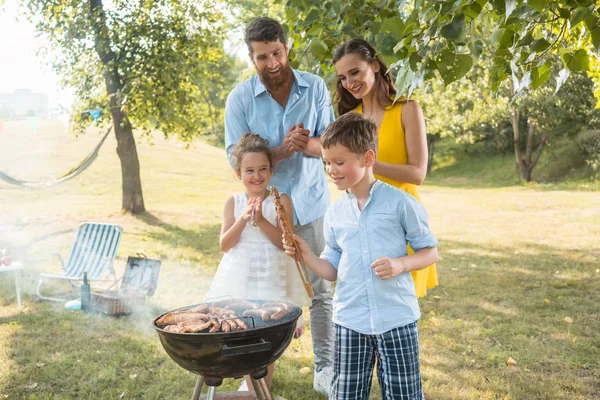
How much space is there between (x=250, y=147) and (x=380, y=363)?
3.90ft

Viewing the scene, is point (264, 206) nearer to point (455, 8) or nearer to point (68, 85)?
point (455, 8)

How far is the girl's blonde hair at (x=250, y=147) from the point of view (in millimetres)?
2855

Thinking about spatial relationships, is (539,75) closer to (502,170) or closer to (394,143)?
(394,143)

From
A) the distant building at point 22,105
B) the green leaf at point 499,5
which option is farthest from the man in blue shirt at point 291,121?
the distant building at point 22,105

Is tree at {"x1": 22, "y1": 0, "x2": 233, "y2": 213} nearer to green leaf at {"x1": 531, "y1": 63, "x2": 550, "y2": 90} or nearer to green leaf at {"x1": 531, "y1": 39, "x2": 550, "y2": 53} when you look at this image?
green leaf at {"x1": 531, "y1": 63, "x2": 550, "y2": 90}

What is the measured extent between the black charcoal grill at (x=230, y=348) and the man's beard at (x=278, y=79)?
1.24m

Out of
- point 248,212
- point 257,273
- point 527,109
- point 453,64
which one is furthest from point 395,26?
point 527,109

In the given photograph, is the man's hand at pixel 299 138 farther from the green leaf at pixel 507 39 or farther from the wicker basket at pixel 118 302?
the wicker basket at pixel 118 302

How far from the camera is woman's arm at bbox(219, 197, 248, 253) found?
111 inches

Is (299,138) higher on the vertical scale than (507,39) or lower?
lower

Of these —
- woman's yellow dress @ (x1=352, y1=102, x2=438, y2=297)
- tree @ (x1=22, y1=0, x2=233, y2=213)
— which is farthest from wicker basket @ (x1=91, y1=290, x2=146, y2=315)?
tree @ (x1=22, y1=0, x2=233, y2=213)

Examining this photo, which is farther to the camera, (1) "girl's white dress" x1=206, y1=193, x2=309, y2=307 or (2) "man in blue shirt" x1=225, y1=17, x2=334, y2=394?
(2) "man in blue shirt" x1=225, y1=17, x2=334, y2=394

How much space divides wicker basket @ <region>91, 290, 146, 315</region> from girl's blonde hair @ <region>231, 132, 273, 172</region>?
3.02m

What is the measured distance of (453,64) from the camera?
199 cm
